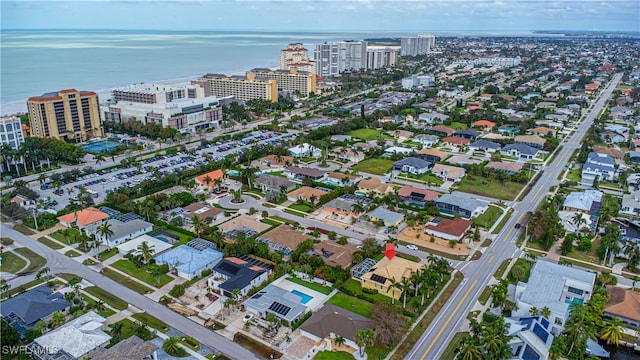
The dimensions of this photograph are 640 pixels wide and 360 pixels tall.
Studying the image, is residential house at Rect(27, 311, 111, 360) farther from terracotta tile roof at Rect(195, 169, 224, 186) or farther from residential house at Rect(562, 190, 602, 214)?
residential house at Rect(562, 190, 602, 214)

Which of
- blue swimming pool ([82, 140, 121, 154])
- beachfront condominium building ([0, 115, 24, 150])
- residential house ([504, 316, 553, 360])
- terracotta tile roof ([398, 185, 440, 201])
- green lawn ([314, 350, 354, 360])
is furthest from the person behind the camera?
blue swimming pool ([82, 140, 121, 154])

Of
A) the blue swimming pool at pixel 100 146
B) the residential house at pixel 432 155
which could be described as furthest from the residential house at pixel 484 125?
the blue swimming pool at pixel 100 146

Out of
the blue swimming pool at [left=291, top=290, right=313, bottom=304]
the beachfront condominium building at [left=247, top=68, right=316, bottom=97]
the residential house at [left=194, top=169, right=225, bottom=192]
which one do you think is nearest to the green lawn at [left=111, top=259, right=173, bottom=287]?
the blue swimming pool at [left=291, top=290, right=313, bottom=304]

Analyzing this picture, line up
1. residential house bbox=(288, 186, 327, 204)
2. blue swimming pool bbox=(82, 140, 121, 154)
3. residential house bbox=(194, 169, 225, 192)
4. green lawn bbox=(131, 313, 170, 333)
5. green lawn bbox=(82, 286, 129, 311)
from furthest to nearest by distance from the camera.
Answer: blue swimming pool bbox=(82, 140, 121, 154)
residential house bbox=(194, 169, 225, 192)
residential house bbox=(288, 186, 327, 204)
green lawn bbox=(82, 286, 129, 311)
green lawn bbox=(131, 313, 170, 333)

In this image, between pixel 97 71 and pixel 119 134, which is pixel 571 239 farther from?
pixel 97 71

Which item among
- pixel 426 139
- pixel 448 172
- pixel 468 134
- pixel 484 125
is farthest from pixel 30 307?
pixel 484 125

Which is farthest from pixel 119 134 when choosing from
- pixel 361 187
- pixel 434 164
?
pixel 434 164

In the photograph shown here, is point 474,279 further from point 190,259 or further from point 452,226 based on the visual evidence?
point 190,259
